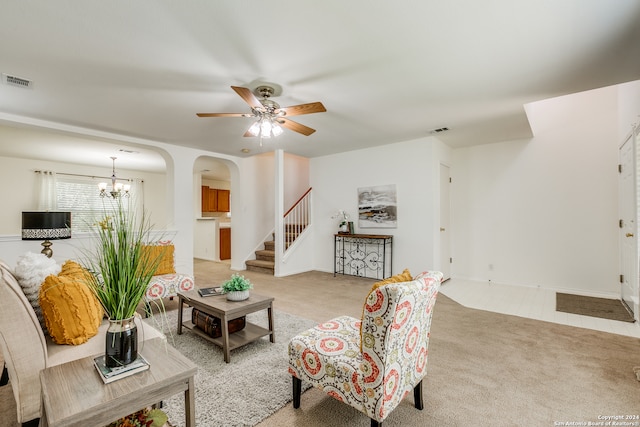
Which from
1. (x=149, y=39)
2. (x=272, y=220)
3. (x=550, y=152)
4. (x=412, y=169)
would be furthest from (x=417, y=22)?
(x=272, y=220)

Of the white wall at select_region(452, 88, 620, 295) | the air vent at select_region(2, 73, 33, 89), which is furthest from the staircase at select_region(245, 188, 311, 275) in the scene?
the air vent at select_region(2, 73, 33, 89)

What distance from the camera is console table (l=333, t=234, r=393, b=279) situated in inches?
213

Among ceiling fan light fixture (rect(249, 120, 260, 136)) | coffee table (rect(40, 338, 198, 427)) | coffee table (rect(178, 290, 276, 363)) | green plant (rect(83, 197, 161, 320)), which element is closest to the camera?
coffee table (rect(40, 338, 198, 427))

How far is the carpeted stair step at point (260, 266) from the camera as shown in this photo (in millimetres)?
5949

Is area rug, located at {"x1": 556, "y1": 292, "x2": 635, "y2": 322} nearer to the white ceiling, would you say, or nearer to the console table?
the console table

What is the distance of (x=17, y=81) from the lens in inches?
111

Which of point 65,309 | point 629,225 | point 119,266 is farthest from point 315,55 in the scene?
point 629,225

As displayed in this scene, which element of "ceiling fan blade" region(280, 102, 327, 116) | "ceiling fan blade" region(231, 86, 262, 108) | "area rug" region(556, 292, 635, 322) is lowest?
"area rug" region(556, 292, 635, 322)

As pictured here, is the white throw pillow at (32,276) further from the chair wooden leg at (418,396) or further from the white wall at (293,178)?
the white wall at (293,178)

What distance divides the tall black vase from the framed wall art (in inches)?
180

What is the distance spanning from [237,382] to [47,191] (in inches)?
279

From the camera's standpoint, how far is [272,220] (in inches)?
286

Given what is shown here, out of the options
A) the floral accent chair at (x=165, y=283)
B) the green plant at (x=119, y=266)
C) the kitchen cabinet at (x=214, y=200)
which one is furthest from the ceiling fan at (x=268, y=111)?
the kitchen cabinet at (x=214, y=200)

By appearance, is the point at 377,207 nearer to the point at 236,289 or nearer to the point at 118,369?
the point at 236,289
